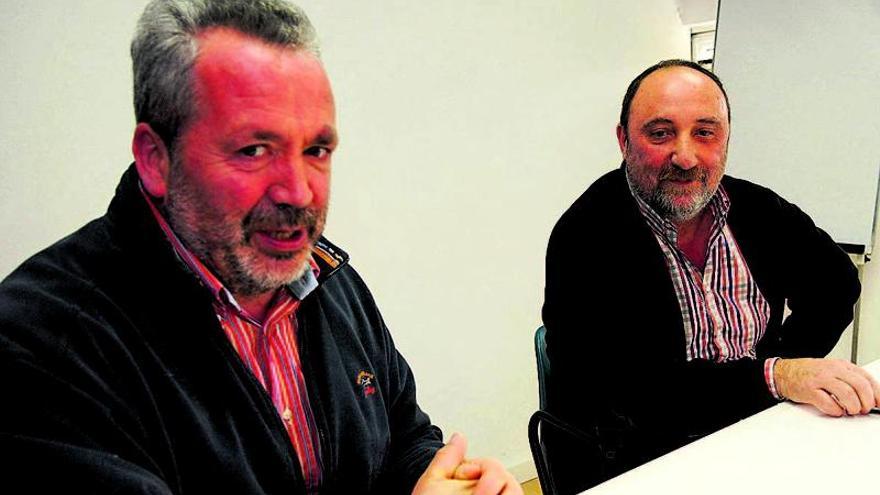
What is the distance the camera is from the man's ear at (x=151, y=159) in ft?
3.18

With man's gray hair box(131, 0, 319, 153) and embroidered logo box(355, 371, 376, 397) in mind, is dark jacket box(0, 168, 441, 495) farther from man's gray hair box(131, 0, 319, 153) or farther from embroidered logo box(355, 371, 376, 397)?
man's gray hair box(131, 0, 319, 153)

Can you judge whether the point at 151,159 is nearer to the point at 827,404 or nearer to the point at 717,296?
the point at 827,404

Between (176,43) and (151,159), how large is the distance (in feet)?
0.57

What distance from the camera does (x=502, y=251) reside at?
9.12ft

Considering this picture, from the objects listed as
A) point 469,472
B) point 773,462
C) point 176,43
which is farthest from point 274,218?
point 773,462

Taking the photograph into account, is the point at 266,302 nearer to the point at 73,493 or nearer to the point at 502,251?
the point at 73,493

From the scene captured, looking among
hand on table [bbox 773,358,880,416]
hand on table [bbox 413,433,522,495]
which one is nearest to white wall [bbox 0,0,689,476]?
hand on table [bbox 413,433,522,495]

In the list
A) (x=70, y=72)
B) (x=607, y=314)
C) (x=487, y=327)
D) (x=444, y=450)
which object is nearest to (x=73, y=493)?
(x=444, y=450)

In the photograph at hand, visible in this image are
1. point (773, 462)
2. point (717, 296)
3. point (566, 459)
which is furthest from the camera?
point (717, 296)

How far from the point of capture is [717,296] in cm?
176

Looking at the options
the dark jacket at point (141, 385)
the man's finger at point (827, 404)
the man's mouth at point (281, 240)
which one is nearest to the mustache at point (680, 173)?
the man's finger at point (827, 404)

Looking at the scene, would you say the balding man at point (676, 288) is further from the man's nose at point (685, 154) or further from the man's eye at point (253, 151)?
the man's eye at point (253, 151)

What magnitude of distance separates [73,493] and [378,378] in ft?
1.94

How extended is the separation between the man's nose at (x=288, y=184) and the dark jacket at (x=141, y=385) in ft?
0.55
